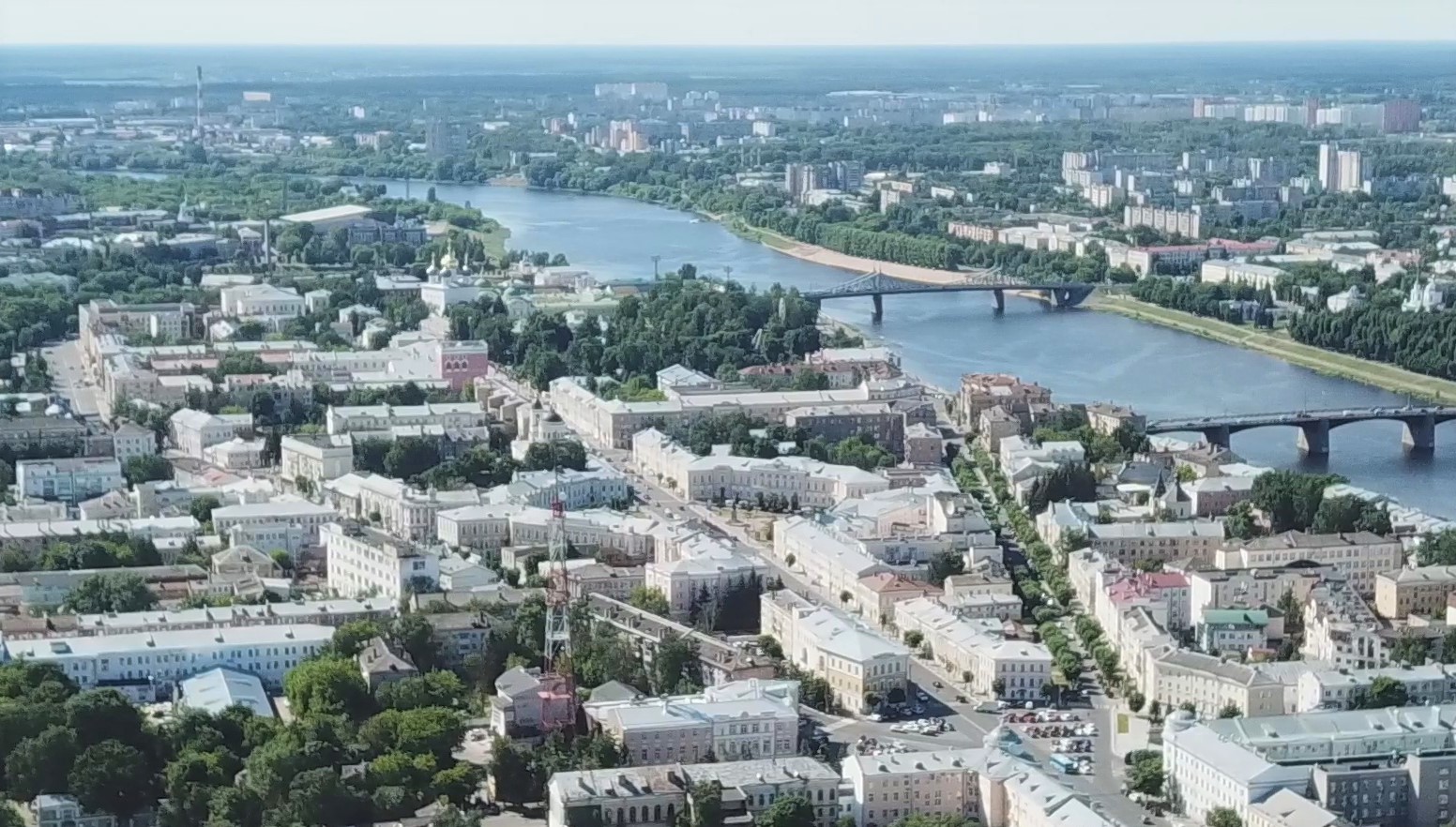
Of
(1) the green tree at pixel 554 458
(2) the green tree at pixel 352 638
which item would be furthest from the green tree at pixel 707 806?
(1) the green tree at pixel 554 458

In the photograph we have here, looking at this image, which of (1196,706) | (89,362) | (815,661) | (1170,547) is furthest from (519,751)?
(89,362)

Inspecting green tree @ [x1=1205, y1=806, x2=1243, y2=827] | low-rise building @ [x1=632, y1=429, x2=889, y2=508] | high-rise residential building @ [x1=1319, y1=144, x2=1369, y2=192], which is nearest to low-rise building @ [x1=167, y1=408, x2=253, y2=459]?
low-rise building @ [x1=632, y1=429, x2=889, y2=508]

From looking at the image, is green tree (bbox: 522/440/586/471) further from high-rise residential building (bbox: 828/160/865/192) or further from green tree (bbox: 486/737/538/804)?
high-rise residential building (bbox: 828/160/865/192)

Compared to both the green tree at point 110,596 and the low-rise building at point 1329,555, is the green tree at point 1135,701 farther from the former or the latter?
the green tree at point 110,596

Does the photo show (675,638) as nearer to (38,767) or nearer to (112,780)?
(112,780)

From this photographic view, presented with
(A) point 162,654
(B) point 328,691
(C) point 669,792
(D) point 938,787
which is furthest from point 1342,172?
(C) point 669,792

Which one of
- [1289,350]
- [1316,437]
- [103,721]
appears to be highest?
[103,721]

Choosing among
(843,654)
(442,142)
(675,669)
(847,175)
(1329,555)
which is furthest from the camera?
(442,142)
